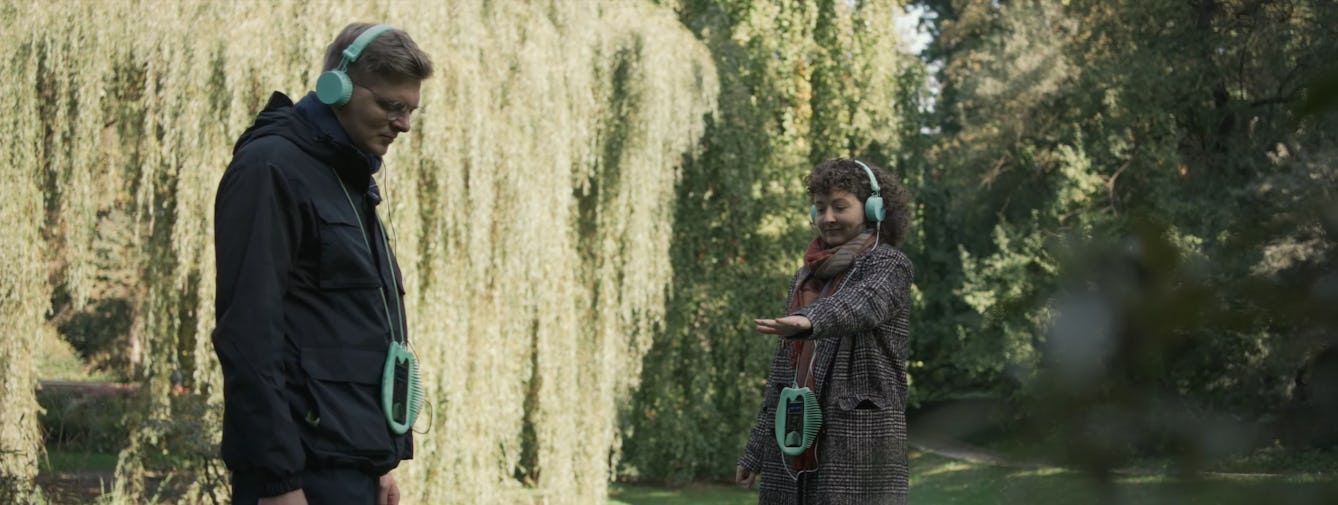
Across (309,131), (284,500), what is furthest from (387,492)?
(309,131)

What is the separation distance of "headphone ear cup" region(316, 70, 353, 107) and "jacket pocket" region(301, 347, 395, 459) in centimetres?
48

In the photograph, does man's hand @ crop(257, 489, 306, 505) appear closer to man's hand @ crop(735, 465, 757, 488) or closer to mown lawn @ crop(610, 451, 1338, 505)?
mown lawn @ crop(610, 451, 1338, 505)

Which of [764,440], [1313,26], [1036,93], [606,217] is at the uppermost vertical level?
[1036,93]

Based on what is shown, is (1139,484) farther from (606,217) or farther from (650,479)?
(650,479)

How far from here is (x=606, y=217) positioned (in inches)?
412

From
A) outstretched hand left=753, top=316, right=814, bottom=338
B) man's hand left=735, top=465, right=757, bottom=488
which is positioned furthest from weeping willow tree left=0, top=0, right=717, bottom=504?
outstretched hand left=753, top=316, right=814, bottom=338

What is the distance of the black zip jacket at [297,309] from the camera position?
2.35 metres

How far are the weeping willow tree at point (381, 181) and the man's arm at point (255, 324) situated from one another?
493 centimetres

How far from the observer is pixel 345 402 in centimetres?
252

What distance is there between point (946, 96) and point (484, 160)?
1700cm

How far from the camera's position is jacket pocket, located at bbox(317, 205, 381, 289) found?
8.32ft

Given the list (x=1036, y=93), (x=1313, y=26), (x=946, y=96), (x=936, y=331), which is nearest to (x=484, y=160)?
(x=1313, y=26)

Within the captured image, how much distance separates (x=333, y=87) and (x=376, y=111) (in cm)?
10

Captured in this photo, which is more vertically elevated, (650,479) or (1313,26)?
(1313,26)
